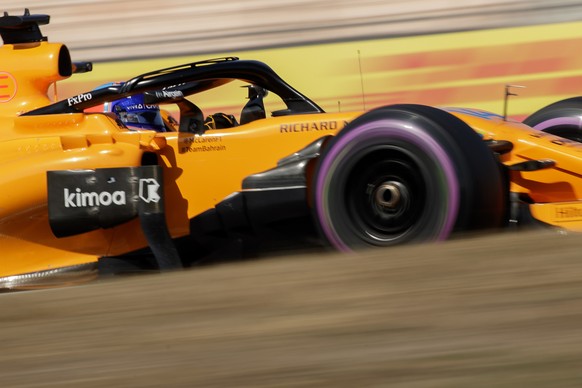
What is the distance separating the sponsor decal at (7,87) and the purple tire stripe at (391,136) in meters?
2.40

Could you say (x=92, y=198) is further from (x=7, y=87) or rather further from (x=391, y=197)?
(x=391, y=197)

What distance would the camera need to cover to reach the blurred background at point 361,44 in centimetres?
941

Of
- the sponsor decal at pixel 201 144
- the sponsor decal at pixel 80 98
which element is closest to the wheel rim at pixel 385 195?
the sponsor decal at pixel 201 144

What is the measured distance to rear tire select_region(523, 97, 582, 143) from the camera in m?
6.16

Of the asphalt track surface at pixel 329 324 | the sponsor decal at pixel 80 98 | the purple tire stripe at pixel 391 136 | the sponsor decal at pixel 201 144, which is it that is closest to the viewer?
the asphalt track surface at pixel 329 324

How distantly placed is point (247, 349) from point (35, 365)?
648 mm

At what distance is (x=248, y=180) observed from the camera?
475 cm

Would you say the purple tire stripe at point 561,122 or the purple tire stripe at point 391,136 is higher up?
the purple tire stripe at point 391,136

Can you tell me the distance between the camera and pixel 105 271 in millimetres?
5051

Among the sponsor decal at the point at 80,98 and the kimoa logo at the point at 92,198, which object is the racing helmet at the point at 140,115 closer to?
the sponsor decal at the point at 80,98

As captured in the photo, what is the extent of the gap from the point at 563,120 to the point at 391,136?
7.58 feet

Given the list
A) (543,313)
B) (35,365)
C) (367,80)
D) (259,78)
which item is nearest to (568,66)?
(367,80)

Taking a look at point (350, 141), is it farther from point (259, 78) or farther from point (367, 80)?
point (367, 80)

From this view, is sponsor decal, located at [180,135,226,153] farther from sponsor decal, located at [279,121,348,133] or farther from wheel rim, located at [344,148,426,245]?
wheel rim, located at [344,148,426,245]
